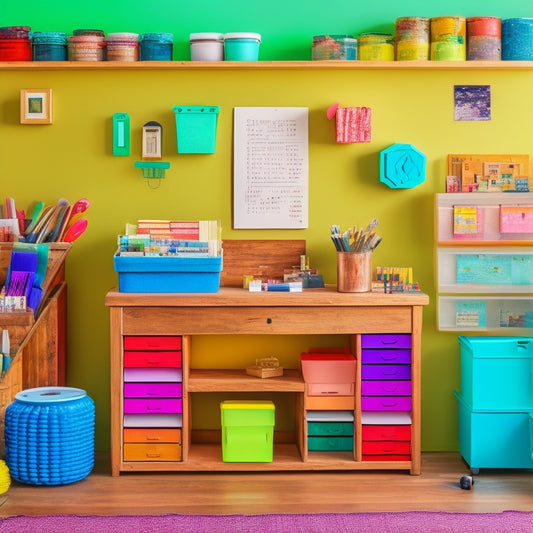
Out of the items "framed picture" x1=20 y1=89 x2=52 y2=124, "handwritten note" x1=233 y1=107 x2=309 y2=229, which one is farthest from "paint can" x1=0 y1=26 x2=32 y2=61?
"handwritten note" x1=233 y1=107 x2=309 y2=229

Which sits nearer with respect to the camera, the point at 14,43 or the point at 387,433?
the point at 387,433

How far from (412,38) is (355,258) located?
124 centimetres

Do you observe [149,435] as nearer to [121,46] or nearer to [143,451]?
[143,451]

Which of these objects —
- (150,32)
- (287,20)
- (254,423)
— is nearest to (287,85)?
(287,20)

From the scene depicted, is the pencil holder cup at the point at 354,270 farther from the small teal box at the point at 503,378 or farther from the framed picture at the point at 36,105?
the framed picture at the point at 36,105

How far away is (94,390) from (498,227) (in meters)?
2.36

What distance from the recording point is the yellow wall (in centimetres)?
487

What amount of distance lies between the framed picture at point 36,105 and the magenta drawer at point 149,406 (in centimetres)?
159

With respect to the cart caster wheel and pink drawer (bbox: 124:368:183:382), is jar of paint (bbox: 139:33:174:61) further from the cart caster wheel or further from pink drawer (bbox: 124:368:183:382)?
the cart caster wheel

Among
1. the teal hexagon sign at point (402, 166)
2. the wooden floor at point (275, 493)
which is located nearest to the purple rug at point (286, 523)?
the wooden floor at point (275, 493)

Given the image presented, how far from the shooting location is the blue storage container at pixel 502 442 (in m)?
4.46

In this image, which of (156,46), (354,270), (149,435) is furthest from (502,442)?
(156,46)

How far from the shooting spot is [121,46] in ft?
15.6

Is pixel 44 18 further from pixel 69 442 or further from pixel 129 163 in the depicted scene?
pixel 69 442
